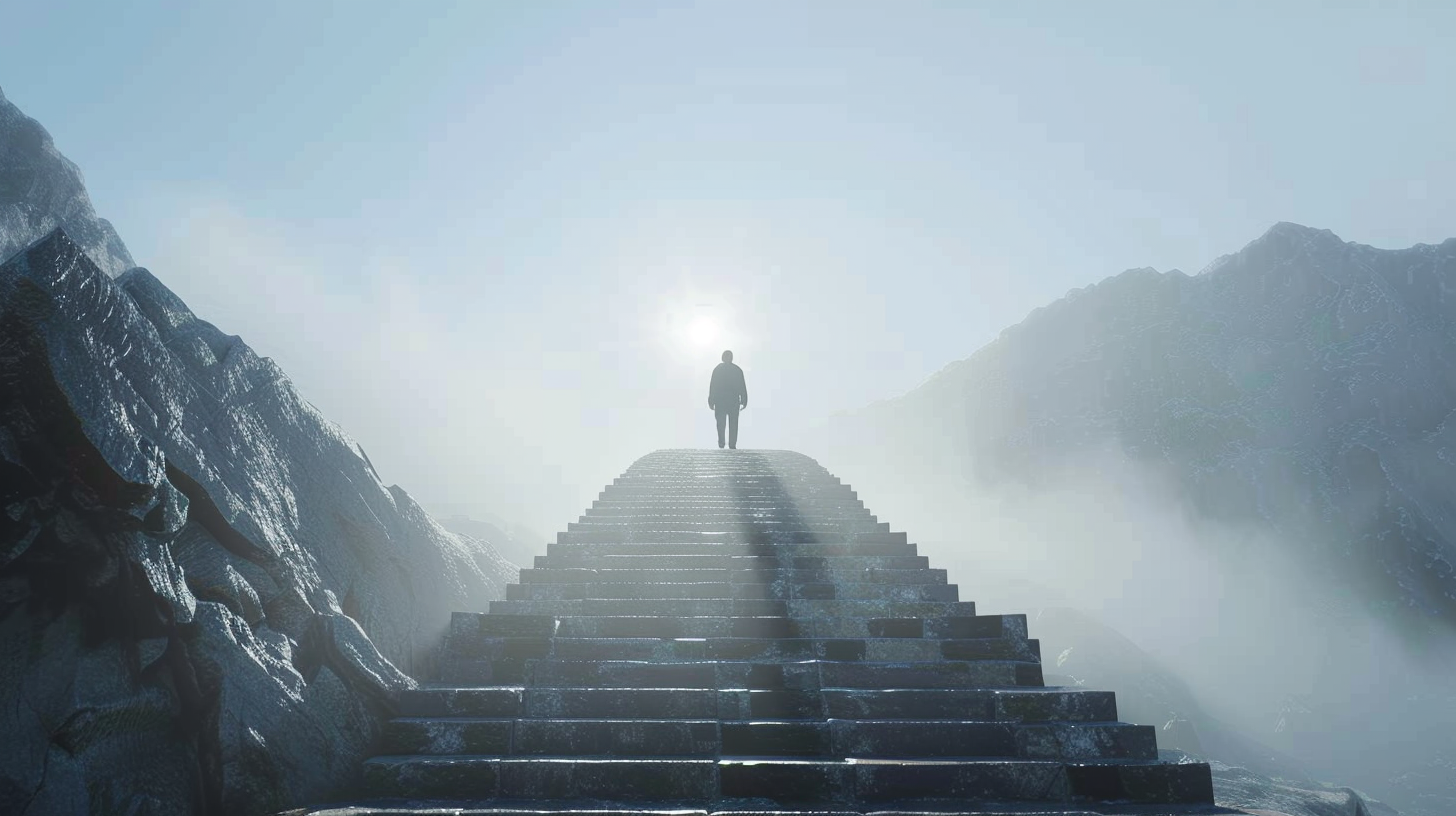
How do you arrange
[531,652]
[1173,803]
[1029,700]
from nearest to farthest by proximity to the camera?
[1173,803] → [1029,700] → [531,652]

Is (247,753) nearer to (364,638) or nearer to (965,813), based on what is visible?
(364,638)

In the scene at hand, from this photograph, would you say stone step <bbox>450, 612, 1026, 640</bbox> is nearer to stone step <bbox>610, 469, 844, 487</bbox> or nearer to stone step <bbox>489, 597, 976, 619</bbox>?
stone step <bbox>489, 597, 976, 619</bbox>

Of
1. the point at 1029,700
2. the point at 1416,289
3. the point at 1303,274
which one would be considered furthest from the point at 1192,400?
the point at 1029,700

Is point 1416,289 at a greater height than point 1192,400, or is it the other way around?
point 1416,289

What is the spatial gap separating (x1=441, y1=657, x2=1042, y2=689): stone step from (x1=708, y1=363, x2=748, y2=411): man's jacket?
9.91 meters

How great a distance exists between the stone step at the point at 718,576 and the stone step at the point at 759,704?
203 centimetres

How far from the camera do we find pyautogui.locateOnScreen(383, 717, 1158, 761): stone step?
4855 millimetres

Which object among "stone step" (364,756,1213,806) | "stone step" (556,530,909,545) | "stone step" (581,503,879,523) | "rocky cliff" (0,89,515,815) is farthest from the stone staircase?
"stone step" (581,503,879,523)

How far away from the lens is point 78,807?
3535 millimetres

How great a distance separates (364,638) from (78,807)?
1.85 meters

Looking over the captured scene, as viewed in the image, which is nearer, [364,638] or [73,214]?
[364,638]

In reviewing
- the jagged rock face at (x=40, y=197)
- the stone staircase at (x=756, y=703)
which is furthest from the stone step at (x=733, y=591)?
the jagged rock face at (x=40, y=197)

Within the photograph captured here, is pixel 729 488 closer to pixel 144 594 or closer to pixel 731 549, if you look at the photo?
pixel 731 549

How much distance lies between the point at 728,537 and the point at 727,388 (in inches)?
278
